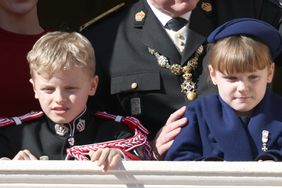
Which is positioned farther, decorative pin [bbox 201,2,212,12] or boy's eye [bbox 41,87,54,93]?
decorative pin [bbox 201,2,212,12]

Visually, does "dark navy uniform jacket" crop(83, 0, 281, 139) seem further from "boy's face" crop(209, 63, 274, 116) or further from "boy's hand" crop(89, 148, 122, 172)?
"boy's hand" crop(89, 148, 122, 172)

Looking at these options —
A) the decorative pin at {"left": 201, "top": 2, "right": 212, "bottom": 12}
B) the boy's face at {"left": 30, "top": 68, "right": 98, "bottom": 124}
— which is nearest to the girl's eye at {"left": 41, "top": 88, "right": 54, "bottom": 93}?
the boy's face at {"left": 30, "top": 68, "right": 98, "bottom": 124}

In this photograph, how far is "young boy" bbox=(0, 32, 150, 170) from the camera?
2641 millimetres

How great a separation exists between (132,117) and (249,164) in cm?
68

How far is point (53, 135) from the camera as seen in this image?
2.73m

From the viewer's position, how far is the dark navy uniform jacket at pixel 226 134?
8.65ft

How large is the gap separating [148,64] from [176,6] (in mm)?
218

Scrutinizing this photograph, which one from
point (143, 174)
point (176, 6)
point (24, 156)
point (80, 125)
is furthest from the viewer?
point (176, 6)

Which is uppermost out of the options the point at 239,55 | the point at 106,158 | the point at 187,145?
the point at 239,55

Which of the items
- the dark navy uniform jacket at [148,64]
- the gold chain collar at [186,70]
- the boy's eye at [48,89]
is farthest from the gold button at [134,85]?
the boy's eye at [48,89]

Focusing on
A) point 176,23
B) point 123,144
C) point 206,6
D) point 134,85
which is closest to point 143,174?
point 123,144

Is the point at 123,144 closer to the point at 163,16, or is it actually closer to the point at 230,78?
the point at 230,78

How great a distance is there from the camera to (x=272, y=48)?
2744mm

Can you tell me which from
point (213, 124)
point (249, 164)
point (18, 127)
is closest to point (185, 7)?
point (213, 124)
